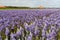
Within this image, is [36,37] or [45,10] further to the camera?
[45,10]

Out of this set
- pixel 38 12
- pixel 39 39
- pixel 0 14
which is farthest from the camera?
pixel 38 12

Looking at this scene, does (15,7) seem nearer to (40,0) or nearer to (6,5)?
(6,5)

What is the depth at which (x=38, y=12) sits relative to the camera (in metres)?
0.92

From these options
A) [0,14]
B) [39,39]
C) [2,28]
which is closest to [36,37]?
[39,39]

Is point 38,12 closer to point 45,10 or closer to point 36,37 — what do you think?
point 45,10

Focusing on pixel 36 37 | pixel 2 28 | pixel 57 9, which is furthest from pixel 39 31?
pixel 57 9

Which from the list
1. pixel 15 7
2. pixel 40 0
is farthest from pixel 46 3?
pixel 15 7

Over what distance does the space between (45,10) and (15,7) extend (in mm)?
192

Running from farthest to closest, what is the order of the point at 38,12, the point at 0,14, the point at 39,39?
the point at 38,12 < the point at 0,14 < the point at 39,39

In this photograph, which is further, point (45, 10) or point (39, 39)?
point (45, 10)

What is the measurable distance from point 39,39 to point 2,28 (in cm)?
16

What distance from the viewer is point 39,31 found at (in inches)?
20.4

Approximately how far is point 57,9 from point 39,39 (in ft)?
1.26

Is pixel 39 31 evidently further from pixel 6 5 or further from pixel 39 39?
pixel 6 5
